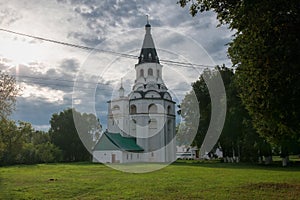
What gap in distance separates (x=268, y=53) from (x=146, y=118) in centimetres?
4464

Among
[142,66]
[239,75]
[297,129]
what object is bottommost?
[297,129]

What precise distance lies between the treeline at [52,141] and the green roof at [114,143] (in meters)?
2.10

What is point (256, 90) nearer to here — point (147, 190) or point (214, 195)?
point (214, 195)

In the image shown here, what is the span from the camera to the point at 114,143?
52844mm

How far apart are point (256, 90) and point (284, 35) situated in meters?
2.78

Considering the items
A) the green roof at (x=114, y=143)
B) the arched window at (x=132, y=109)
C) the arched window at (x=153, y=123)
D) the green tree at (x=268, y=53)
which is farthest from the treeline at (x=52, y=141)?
the green tree at (x=268, y=53)

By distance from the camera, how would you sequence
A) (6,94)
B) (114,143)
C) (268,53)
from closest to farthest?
(268,53), (6,94), (114,143)

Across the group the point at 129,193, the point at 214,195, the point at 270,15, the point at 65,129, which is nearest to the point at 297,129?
the point at 214,195

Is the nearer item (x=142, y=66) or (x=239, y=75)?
(x=239, y=75)

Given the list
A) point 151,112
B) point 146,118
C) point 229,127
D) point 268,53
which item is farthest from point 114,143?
point 268,53

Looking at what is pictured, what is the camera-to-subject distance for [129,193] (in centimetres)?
1503

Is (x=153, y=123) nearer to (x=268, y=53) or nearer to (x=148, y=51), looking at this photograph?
(x=148, y=51)

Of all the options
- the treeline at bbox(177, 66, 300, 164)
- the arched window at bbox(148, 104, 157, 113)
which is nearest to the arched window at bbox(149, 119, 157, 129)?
the arched window at bbox(148, 104, 157, 113)

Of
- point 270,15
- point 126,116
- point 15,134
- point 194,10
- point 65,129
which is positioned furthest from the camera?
point 65,129
